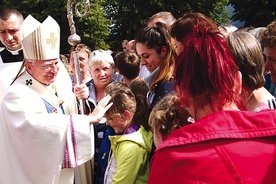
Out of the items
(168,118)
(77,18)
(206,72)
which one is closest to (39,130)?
(168,118)

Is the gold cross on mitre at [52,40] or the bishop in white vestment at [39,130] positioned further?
the gold cross on mitre at [52,40]

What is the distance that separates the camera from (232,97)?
4.77 ft

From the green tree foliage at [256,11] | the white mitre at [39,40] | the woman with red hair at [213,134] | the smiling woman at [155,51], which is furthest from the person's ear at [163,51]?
the green tree foliage at [256,11]

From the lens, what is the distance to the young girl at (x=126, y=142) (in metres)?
2.84

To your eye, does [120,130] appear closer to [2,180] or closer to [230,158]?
[2,180]

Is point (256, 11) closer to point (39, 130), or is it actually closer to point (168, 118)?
point (39, 130)

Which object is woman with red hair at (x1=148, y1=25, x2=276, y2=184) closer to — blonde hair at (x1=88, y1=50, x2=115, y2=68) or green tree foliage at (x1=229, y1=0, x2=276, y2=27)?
blonde hair at (x1=88, y1=50, x2=115, y2=68)

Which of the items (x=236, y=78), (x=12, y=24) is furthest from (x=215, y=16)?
(x=236, y=78)

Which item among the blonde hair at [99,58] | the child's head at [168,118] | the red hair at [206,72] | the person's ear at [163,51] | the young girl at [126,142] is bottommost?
the young girl at [126,142]

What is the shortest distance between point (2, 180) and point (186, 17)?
1943mm

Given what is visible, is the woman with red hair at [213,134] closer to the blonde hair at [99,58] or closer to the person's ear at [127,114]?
the person's ear at [127,114]

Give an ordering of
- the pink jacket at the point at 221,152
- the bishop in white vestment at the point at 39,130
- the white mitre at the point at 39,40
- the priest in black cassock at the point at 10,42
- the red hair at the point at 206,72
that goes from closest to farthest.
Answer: the pink jacket at the point at 221,152 → the red hair at the point at 206,72 → the bishop in white vestment at the point at 39,130 → the white mitre at the point at 39,40 → the priest in black cassock at the point at 10,42

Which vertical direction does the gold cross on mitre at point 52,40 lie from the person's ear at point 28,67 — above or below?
above

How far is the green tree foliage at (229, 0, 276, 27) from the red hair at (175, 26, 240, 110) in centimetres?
2012
